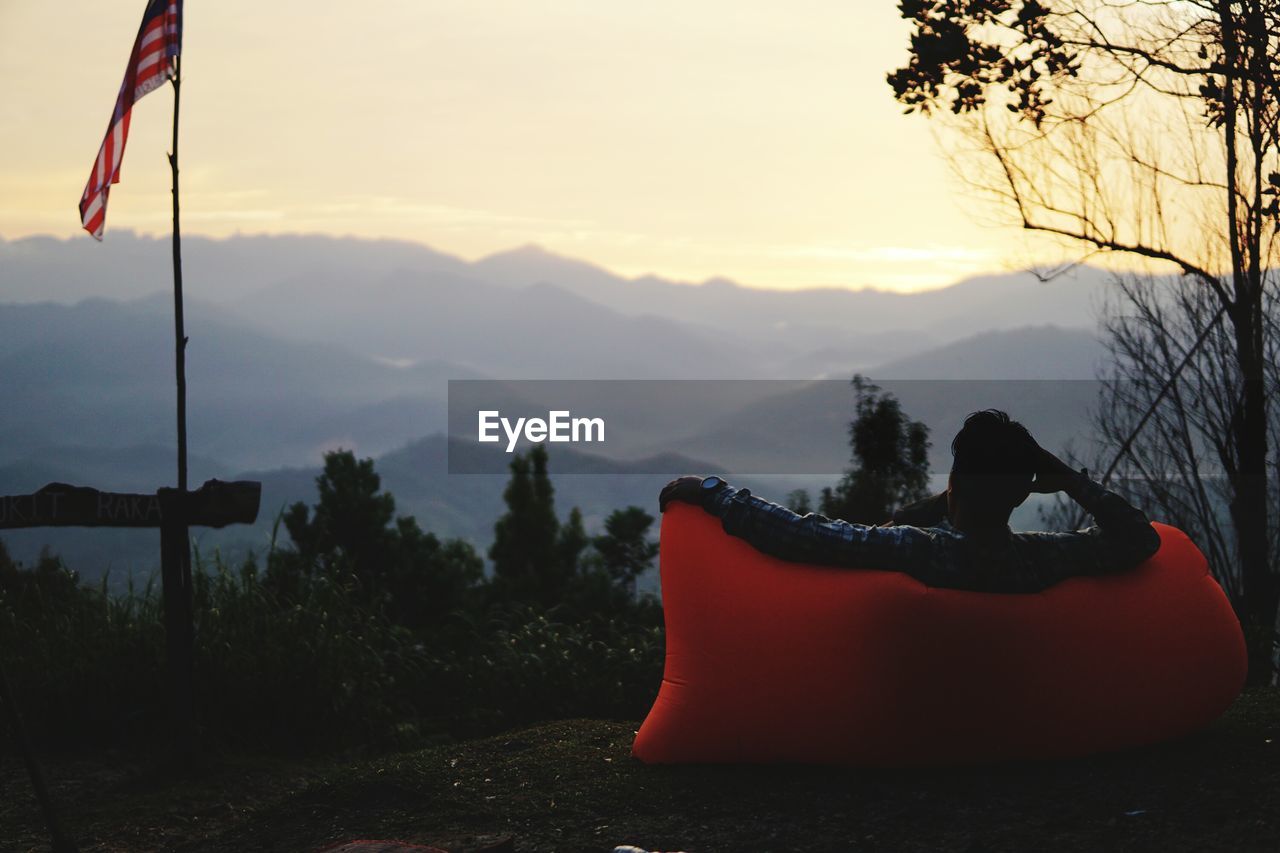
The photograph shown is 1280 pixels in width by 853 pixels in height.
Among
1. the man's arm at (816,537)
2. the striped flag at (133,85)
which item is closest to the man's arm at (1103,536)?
the man's arm at (816,537)

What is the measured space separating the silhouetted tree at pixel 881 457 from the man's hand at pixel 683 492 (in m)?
4.98

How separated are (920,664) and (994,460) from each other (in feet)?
2.66

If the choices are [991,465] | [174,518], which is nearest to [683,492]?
[991,465]

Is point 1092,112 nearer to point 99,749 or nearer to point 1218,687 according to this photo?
point 1218,687

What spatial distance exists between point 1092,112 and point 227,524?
589 centimetres

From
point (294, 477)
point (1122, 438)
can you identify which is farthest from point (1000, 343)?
point (1122, 438)

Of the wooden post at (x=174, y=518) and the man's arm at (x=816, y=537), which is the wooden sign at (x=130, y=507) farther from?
the man's arm at (x=816, y=537)

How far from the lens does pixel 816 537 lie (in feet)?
15.3

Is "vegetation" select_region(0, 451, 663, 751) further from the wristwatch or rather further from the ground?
the wristwatch

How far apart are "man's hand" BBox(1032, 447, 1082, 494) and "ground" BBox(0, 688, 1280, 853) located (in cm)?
106

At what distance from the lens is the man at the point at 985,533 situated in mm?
4520

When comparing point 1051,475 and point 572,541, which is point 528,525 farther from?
point 1051,475

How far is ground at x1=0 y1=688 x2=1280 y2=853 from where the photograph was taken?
13.1 ft

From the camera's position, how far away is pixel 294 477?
10094 centimetres
